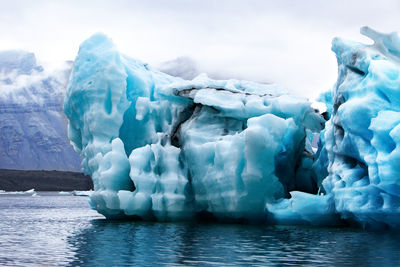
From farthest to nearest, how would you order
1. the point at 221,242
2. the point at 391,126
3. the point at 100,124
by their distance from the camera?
the point at 100,124 < the point at 391,126 < the point at 221,242

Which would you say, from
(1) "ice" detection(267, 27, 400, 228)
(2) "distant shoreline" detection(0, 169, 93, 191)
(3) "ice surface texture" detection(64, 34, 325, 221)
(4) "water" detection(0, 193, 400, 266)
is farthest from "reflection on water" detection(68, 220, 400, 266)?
(2) "distant shoreline" detection(0, 169, 93, 191)

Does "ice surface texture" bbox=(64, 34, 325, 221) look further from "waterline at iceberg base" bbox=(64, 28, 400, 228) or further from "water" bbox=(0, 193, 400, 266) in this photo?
"water" bbox=(0, 193, 400, 266)

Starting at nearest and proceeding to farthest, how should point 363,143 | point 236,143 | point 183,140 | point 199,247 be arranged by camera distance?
1. point 199,247
2. point 363,143
3. point 236,143
4. point 183,140

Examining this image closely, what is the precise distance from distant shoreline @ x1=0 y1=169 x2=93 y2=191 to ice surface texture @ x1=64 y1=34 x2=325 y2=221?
96564mm

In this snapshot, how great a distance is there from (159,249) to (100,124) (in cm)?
1062

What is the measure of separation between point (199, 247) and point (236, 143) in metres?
6.58

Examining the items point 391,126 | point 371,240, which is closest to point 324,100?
point 391,126

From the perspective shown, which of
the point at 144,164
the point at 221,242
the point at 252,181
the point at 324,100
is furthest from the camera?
the point at 324,100

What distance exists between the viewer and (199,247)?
1398cm

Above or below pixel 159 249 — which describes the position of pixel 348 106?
above

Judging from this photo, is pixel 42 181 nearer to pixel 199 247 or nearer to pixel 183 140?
pixel 183 140

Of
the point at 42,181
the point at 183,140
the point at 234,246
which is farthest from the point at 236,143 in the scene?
the point at 42,181

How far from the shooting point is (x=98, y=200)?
22609mm

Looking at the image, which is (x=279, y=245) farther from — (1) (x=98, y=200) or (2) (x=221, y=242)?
(1) (x=98, y=200)
